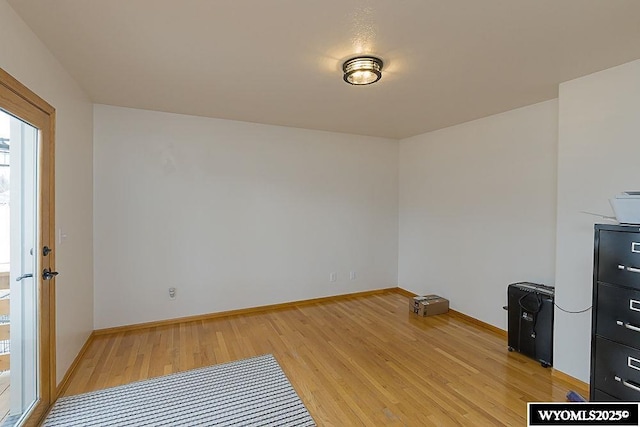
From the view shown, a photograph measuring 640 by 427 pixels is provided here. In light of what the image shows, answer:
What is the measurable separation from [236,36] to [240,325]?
9.92ft

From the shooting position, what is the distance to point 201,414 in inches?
83.9

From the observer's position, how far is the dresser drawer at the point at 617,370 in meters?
1.85

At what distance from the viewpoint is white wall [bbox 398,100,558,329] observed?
315 cm

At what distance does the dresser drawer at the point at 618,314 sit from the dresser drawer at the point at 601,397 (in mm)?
367

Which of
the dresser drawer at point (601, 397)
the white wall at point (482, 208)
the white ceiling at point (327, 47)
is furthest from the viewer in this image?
the white wall at point (482, 208)

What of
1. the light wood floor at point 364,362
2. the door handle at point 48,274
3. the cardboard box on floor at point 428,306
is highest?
the door handle at point 48,274

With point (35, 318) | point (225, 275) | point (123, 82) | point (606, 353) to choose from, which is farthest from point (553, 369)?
point (123, 82)

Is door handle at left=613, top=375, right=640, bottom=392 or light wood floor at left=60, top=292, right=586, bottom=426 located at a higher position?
door handle at left=613, top=375, right=640, bottom=392

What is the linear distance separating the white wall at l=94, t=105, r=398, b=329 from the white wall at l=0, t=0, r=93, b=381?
11.7 inches

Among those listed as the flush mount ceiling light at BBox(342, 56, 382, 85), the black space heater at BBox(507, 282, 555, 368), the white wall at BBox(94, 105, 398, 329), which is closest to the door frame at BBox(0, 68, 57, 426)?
the white wall at BBox(94, 105, 398, 329)

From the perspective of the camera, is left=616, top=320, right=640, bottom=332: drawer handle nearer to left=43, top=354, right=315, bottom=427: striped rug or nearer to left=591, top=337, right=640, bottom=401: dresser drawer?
left=591, top=337, right=640, bottom=401: dresser drawer

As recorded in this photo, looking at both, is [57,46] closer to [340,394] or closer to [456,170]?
[340,394]

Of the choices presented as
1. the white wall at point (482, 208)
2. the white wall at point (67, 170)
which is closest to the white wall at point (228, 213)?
the white wall at point (67, 170)

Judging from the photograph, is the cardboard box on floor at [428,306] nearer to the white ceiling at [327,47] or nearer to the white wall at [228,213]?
the white wall at [228,213]
